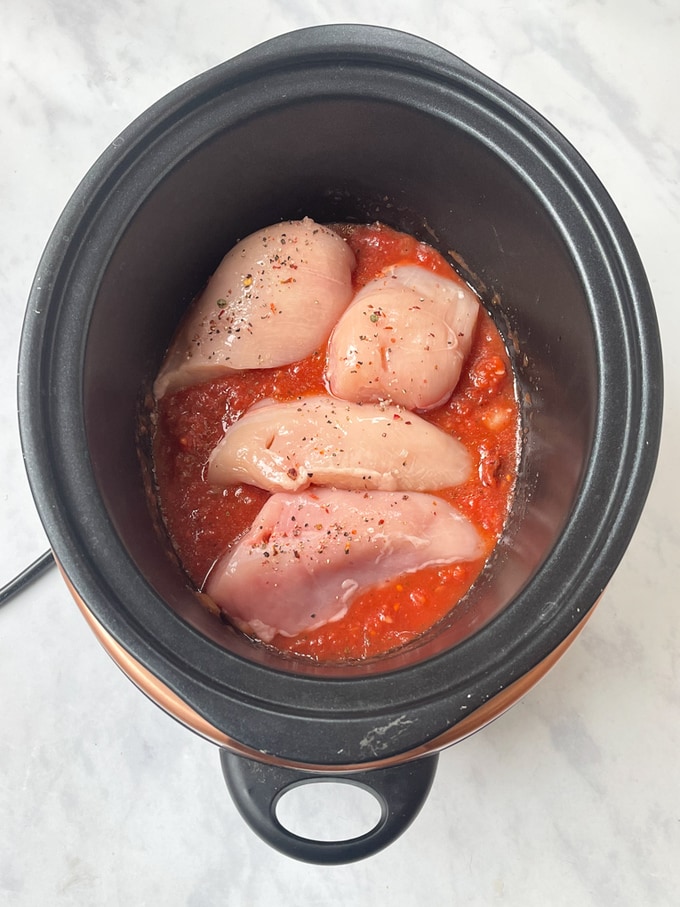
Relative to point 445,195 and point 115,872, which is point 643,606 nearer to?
point 445,195

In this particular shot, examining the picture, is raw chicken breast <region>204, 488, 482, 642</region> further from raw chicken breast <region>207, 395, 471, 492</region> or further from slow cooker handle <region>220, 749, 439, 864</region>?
slow cooker handle <region>220, 749, 439, 864</region>

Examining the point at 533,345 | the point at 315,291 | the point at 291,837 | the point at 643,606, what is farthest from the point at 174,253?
the point at 643,606

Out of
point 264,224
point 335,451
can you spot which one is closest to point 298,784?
A: point 335,451

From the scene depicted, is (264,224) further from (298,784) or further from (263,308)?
(298,784)

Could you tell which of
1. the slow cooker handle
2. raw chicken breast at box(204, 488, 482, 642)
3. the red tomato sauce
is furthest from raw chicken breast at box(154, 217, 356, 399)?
the slow cooker handle

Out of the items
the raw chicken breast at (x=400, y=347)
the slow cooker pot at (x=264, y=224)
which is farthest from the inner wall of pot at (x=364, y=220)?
the raw chicken breast at (x=400, y=347)

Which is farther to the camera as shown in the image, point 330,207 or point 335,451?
point 330,207
